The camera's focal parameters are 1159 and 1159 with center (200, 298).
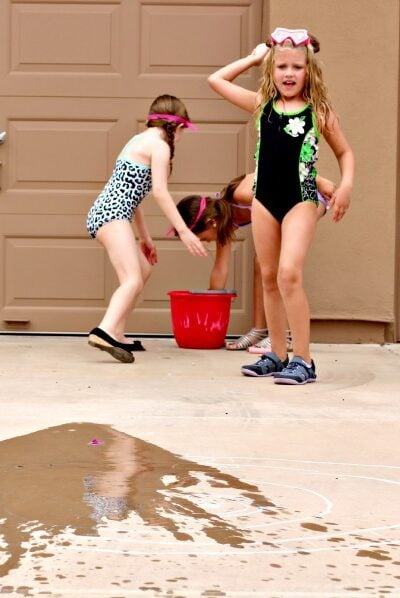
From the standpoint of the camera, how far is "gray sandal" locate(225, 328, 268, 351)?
6.59m

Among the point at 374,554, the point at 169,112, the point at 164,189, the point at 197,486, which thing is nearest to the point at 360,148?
the point at 169,112

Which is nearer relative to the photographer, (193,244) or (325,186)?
(193,244)

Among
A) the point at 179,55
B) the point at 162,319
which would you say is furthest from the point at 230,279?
the point at 179,55

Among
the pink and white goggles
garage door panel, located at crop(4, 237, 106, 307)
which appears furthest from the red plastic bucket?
the pink and white goggles

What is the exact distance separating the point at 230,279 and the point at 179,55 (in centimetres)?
140

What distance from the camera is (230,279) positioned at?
23.2 feet

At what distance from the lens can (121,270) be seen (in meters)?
6.07

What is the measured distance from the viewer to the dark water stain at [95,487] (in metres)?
2.58

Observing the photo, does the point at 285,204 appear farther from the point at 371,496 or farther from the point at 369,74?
the point at 371,496

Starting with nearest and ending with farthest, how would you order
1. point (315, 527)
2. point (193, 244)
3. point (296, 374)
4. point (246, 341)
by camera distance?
point (315, 527) → point (296, 374) → point (193, 244) → point (246, 341)

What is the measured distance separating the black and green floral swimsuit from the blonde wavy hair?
0.11 ft

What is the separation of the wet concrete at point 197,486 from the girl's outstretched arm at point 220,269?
147cm

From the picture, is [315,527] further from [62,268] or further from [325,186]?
[62,268]

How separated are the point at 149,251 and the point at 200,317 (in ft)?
1.54
